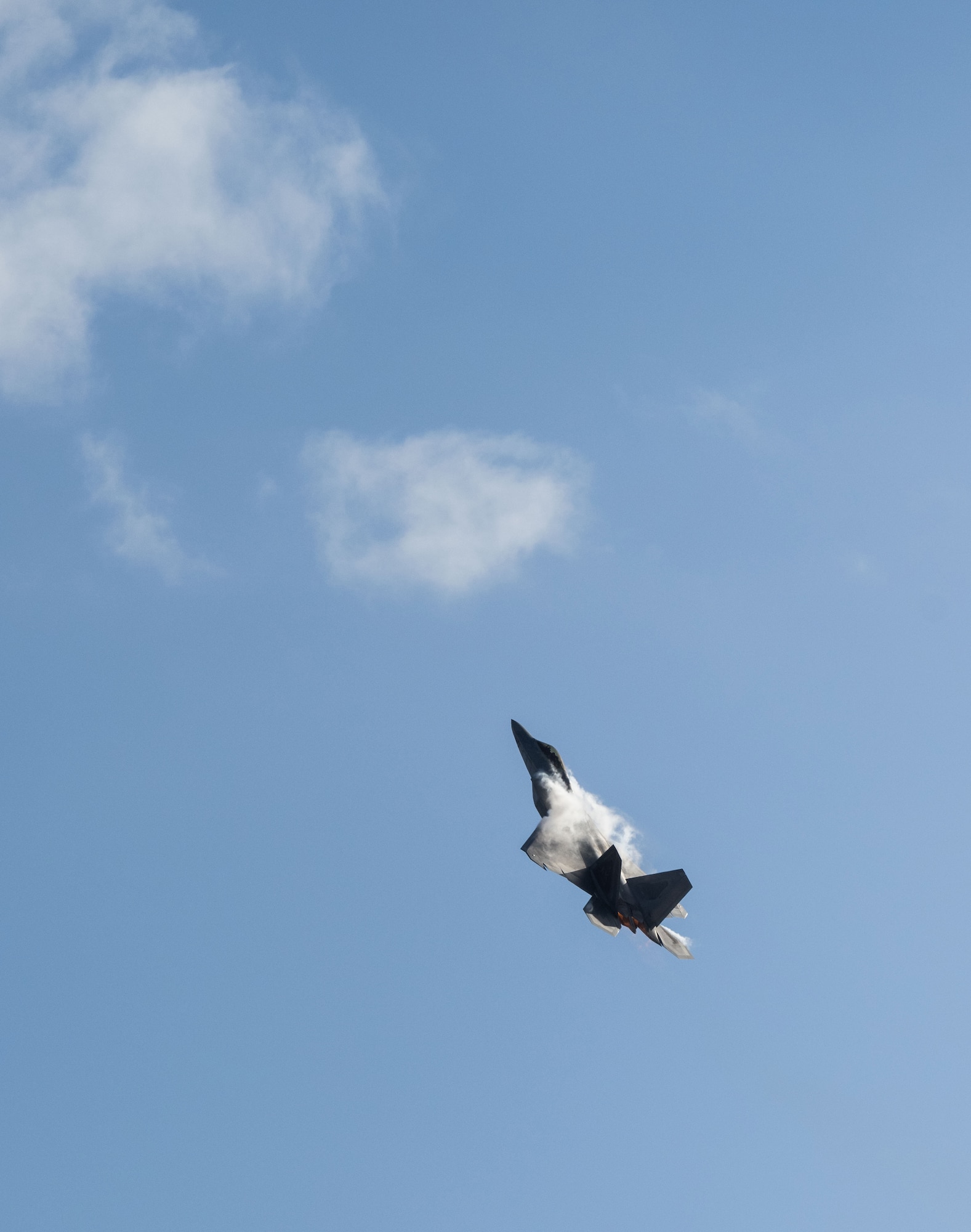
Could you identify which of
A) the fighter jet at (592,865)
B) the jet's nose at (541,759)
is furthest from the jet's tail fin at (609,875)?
the jet's nose at (541,759)

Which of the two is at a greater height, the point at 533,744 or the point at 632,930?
the point at 533,744

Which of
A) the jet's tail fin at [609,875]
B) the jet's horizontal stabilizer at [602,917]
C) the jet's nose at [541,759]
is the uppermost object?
the jet's nose at [541,759]

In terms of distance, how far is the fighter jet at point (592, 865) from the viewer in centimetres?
6544

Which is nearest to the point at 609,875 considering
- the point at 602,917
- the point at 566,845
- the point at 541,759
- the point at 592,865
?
the point at 592,865

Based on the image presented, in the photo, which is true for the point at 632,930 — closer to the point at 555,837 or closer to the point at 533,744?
the point at 555,837

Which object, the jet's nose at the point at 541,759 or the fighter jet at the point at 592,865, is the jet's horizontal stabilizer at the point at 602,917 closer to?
the fighter jet at the point at 592,865

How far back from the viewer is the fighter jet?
215 feet

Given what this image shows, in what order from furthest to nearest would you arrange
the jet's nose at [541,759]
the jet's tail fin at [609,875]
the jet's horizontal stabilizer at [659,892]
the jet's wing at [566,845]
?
1. the jet's nose at [541,759]
2. the jet's wing at [566,845]
3. the jet's tail fin at [609,875]
4. the jet's horizontal stabilizer at [659,892]

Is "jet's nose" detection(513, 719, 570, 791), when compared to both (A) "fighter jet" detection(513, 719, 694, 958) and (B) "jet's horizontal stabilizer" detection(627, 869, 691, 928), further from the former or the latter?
(B) "jet's horizontal stabilizer" detection(627, 869, 691, 928)

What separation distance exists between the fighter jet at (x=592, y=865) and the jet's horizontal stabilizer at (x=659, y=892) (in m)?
0.03

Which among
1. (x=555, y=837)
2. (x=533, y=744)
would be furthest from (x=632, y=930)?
(x=533, y=744)

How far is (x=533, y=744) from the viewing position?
251ft

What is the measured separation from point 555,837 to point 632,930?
7.49 meters

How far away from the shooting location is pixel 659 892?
6512 centimetres
